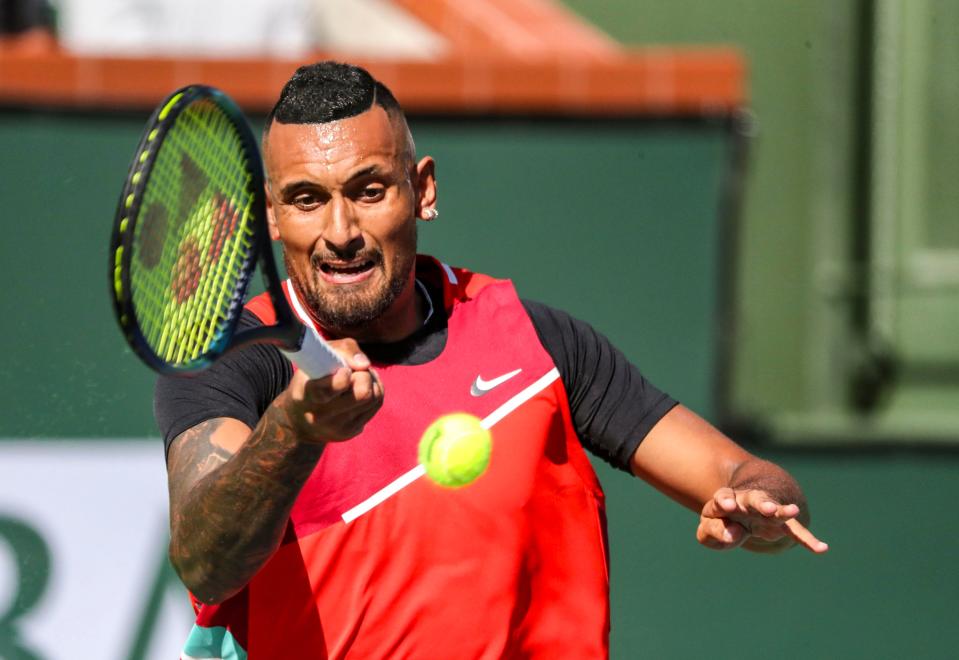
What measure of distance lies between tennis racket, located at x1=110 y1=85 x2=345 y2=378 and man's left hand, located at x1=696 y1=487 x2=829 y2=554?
790 mm

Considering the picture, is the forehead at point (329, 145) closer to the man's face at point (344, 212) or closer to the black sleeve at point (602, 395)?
the man's face at point (344, 212)

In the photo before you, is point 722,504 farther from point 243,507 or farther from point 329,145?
point 329,145

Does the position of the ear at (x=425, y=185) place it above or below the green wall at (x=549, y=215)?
above

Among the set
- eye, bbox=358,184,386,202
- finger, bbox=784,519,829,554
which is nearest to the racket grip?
eye, bbox=358,184,386,202

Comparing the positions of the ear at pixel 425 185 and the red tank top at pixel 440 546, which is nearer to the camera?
the red tank top at pixel 440 546

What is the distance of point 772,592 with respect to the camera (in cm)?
557

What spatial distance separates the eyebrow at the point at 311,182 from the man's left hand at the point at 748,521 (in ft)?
2.91

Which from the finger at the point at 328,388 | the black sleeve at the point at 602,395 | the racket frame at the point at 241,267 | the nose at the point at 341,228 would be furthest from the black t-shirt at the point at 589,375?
the finger at the point at 328,388

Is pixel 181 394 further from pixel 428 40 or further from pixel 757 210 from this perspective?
pixel 757 210

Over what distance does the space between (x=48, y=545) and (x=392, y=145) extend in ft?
9.12

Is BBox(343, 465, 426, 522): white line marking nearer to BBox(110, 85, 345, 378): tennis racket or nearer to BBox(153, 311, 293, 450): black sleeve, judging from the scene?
BBox(153, 311, 293, 450): black sleeve

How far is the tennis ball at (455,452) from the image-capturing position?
9.45ft

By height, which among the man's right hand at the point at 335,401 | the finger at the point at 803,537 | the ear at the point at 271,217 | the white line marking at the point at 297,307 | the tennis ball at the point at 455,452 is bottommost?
the finger at the point at 803,537

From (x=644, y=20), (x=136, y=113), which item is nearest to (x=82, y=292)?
(x=136, y=113)
